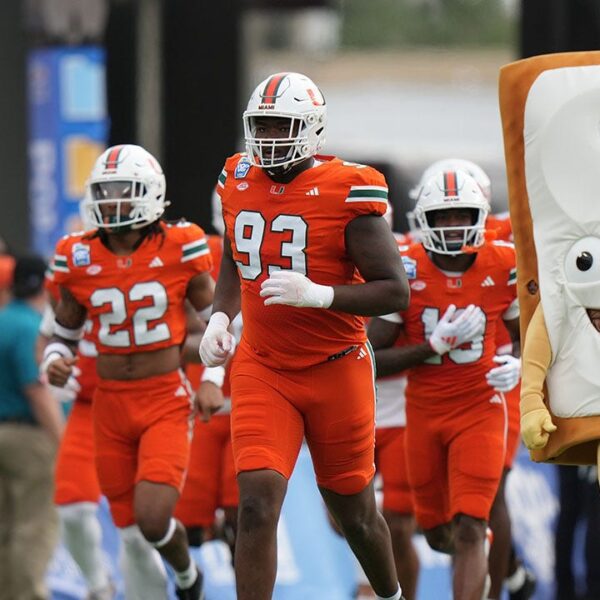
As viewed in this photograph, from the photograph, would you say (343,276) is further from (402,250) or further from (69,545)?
(69,545)

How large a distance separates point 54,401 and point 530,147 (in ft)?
12.2

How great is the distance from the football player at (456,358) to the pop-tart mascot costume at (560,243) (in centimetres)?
95

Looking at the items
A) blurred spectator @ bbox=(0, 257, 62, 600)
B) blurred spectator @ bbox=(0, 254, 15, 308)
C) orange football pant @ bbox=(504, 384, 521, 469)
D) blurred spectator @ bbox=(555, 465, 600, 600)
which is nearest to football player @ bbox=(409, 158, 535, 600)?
orange football pant @ bbox=(504, 384, 521, 469)

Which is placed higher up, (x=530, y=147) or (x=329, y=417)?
(x=530, y=147)

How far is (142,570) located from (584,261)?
2530mm

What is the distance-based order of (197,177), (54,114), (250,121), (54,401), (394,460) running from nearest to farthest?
(250,121) < (394,460) < (54,401) < (197,177) < (54,114)

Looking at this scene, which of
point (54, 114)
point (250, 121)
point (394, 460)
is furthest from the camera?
point (54, 114)

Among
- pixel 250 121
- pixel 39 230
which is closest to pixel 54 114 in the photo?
pixel 39 230

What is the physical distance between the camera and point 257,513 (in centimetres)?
633

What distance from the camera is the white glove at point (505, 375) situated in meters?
7.72

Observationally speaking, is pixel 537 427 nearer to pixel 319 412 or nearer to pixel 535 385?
pixel 535 385

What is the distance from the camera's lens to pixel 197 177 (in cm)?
1330

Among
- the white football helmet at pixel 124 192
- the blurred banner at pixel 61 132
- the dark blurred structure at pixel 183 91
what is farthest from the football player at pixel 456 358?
the blurred banner at pixel 61 132

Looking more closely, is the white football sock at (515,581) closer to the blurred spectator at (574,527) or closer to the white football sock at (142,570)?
the blurred spectator at (574,527)
